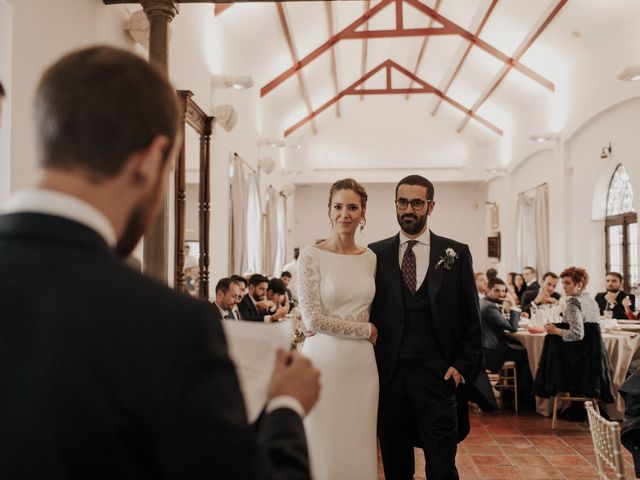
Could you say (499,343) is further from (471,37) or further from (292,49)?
(471,37)

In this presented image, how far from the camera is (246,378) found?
979mm

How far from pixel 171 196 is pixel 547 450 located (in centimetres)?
365

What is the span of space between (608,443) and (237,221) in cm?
609

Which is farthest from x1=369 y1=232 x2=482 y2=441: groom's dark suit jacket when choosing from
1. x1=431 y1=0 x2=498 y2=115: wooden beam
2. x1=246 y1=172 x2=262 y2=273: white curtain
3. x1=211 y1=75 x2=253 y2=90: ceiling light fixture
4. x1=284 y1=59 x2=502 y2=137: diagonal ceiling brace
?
x1=284 y1=59 x2=502 y2=137: diagonal ceiling brace

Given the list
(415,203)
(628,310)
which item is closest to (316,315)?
(415,203)

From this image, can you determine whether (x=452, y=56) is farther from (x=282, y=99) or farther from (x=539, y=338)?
(x=539, y=338)

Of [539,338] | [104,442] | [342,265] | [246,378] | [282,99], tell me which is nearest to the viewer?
[104,442]

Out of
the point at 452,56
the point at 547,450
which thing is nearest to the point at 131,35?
the point at 547,450

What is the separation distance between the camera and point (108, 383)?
2.26ft

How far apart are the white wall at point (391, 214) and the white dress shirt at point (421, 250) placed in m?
14.4

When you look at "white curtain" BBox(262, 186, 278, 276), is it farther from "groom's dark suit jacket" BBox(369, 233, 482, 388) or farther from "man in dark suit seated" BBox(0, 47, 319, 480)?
"man in dark suit seated" BBox(0, 47, 319, 480)

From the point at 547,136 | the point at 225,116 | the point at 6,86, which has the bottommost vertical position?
the point at 6,86

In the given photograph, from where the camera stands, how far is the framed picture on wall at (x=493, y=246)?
1567 centimetres

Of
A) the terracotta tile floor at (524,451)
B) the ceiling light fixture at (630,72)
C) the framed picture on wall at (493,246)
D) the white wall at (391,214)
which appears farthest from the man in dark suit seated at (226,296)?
the white wall at (391,214)
